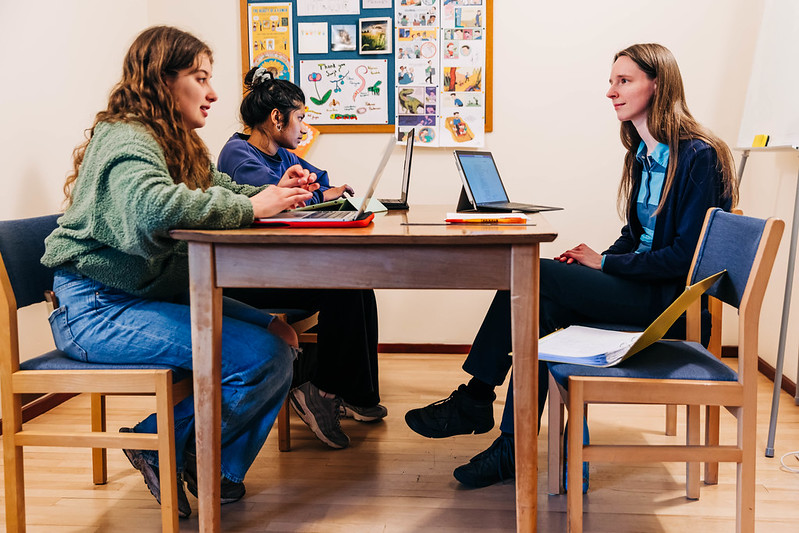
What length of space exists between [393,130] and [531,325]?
81.1 inches

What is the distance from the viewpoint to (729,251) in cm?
150

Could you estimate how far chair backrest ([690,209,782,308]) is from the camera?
140cm

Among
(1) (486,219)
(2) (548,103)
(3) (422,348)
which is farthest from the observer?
(3) (422,348)

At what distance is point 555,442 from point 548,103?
1.81 metres

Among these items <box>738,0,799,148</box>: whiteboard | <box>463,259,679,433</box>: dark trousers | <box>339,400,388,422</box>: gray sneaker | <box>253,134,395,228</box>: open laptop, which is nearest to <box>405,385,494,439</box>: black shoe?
<box>463,259,679,433</box>: dark trousers

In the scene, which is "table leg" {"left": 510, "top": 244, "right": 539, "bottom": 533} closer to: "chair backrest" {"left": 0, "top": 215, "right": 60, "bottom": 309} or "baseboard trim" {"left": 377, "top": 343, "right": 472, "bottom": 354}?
"chair backrest" {"left": 0, "top": 215, "right": 60, "bottom": 309}

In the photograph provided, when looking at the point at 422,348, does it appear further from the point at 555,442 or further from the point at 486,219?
the point at 486,219

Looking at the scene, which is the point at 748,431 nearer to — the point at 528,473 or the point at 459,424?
the point at 528,473

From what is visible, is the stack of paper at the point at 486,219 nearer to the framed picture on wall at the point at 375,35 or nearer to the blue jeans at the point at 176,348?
the blue jeans at the point at 176,348

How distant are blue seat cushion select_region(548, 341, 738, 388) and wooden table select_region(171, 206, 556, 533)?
0.10 metres

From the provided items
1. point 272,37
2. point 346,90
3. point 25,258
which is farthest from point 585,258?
point 272,37

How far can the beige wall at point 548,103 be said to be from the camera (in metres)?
2.98

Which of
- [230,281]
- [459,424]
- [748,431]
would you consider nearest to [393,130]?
[459,424]

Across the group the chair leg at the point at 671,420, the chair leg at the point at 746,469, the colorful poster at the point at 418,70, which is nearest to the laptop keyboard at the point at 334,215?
the chair leg at the point at 746,469
